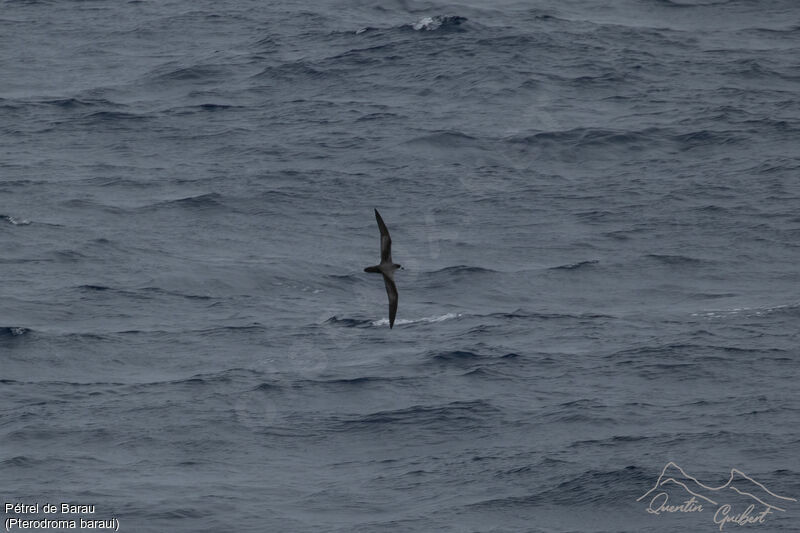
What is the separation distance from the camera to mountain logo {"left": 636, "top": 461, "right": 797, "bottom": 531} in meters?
31.1

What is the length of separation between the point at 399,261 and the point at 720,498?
12.7 m

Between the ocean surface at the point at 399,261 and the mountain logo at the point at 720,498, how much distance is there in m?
0.22

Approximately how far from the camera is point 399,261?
4191cm

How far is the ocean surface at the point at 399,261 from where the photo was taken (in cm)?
3294

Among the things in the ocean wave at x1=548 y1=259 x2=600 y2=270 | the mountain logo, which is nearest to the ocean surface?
the ocean wave at x1=548 y1=259 x2=600 y2=270

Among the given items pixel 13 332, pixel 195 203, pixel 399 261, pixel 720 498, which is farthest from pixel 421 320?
pixel 720 498

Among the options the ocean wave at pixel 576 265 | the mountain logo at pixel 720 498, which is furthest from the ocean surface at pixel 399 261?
the mountain logo at pixel 720 498

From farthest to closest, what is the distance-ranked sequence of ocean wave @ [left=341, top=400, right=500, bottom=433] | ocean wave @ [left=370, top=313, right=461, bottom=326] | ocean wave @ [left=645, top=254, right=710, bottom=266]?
ocean wave @ [left=645, top=254, right=710, bottom=266], ocean wave @ [left=370, top=313, right=461, bottom=326], ocean wave @ [left=341, top=400, right=500, bottom=433]

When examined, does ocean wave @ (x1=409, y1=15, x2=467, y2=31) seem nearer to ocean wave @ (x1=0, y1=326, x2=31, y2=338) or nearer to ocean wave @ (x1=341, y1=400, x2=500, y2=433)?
ocean wave @ (x1=0, y1=326, x2=31, y2=338)

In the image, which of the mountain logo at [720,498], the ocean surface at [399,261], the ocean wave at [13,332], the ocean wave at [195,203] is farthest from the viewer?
the ocean wave at [195,203]

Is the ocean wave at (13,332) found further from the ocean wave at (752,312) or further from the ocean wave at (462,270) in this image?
the ocean wave at (752,312)

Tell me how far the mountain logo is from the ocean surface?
0.71 ft

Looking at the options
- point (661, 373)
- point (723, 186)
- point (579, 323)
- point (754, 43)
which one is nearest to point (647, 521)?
point (661, 373)

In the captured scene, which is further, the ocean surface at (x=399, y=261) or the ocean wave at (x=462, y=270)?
the ocean wave at (x=462, y=270)
